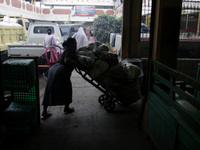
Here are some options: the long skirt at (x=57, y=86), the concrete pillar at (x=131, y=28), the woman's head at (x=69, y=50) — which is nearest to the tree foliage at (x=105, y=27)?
the concrete pillar at (x=131, y=28)

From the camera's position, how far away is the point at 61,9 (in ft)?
114

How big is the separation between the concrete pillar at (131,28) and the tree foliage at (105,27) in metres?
9.76

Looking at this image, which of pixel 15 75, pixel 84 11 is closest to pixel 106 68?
pixel 15 75

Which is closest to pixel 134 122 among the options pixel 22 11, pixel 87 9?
pixel 22 11

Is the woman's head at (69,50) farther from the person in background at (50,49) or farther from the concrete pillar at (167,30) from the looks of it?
the person in background at (50,49)

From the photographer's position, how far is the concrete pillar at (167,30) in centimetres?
325

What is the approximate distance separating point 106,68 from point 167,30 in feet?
4.38

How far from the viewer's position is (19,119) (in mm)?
3561

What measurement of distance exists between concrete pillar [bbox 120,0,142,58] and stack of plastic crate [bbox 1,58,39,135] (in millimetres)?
3758

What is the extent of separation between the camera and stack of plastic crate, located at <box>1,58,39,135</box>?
3426 millimetres

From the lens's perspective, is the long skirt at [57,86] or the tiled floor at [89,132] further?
the long skirt at [57,86]

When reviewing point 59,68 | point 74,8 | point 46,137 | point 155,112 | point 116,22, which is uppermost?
point 74,8

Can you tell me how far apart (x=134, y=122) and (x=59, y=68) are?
6.04ft

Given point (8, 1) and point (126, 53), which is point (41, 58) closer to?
point (126, 53)
